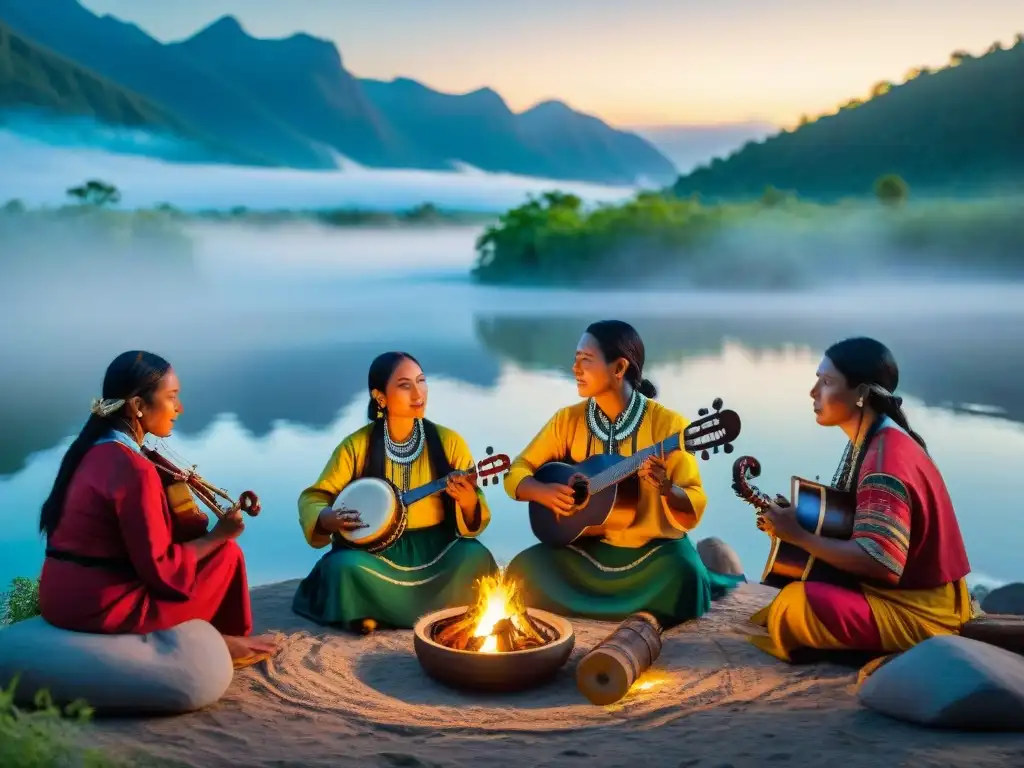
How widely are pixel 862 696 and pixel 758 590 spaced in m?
1.97

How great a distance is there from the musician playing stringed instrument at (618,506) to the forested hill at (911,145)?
2312cm

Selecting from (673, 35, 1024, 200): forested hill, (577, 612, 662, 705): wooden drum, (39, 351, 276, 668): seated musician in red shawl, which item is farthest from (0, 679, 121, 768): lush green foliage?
(673, 35, 1024, 200): forested hill

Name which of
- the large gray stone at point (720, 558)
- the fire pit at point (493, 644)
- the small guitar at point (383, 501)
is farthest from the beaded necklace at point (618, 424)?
the large gray stone at point (720, 558)

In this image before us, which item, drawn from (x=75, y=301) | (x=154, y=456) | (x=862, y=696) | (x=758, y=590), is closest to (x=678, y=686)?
(x=862, y=696)

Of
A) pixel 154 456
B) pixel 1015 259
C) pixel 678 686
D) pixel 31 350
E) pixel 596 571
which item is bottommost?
pixel 678 686

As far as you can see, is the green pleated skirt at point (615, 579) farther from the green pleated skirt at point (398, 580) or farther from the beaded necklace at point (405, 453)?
the beaded necklace at point (405, 453)

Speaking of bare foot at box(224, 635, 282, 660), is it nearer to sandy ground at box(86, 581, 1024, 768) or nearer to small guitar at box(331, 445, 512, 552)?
sandy ground at box(86, 581, 1024, 768)

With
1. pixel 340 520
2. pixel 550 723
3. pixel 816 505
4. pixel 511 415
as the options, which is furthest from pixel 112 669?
pixel 511 415

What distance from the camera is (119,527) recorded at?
12.9ft

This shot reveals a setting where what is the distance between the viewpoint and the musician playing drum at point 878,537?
13.4 ft

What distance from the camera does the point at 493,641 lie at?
14.0 ft

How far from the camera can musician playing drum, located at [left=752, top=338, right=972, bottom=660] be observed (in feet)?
13.4

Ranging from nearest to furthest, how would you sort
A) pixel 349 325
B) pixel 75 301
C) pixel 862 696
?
1. pixel 862 696
2. pixel 75 301
3. pixel 349 325

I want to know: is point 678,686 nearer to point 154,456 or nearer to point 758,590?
point 758,590
